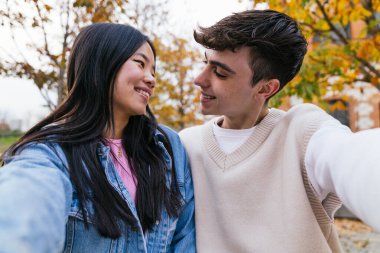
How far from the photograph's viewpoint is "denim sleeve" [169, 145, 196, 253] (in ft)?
5.30

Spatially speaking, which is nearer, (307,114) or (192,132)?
(307,114)

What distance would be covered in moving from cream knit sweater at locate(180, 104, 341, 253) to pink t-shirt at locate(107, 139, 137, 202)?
34 cm

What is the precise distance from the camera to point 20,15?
3.41m

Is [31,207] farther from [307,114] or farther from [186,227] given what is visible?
[307,114]

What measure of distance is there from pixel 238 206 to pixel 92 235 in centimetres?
66

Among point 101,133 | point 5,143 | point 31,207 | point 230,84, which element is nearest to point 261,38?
point 230,84

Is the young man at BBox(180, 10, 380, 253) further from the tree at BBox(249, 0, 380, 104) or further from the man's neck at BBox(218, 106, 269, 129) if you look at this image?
the tree at BBox(249, 0, 380, 104)

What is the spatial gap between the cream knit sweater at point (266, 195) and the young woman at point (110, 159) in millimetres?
105

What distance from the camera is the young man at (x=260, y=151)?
140cm

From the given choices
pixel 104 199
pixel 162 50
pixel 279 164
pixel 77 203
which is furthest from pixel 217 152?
pixel 162 50

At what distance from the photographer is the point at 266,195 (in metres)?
1.55

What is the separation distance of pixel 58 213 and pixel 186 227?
2.80 ft

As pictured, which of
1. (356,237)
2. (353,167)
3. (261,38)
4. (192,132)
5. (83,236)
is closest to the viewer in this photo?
(353,167)

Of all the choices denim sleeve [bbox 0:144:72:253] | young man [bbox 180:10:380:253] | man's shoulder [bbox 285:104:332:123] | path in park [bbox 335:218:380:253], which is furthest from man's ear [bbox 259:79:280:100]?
path in park [bbox 335:218:380:253]
